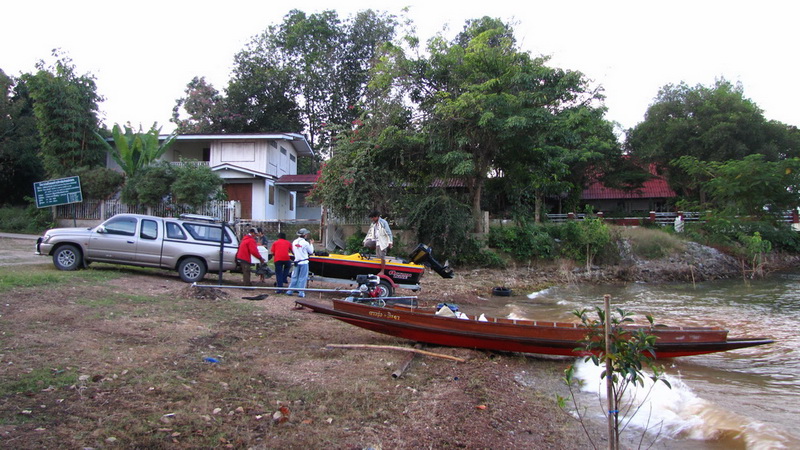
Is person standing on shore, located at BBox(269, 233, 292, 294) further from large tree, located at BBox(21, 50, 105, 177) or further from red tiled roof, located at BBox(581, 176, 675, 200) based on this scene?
red tiled roof, located at BBox(581, 176, 675, 200)

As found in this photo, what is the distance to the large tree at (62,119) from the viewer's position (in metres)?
23.2

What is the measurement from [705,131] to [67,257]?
37.1 meters

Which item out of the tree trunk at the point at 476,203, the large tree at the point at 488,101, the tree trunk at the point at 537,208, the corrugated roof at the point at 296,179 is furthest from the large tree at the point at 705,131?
the corrugated roof at the point at 296,179

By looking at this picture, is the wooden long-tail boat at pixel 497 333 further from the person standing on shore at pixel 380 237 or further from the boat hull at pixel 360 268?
the boat hull at pixel 360 268

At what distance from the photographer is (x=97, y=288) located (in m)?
9.92

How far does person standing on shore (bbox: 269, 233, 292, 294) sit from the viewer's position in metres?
11.8

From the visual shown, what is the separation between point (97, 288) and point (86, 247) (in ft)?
8.19

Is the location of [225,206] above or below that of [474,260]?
above

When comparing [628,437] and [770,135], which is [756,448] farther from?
[770,135]

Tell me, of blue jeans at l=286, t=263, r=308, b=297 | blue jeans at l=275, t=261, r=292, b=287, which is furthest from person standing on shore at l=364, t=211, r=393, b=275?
blue jeans at l=275, t=261, r=292, b=287

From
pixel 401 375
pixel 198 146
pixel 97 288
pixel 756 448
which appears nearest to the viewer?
pixel 756 448

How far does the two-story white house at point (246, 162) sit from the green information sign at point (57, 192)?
6870 mm

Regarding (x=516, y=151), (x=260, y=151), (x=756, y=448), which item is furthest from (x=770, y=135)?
(x=756, y=448)

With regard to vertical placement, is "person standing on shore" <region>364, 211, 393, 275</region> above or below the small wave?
above
